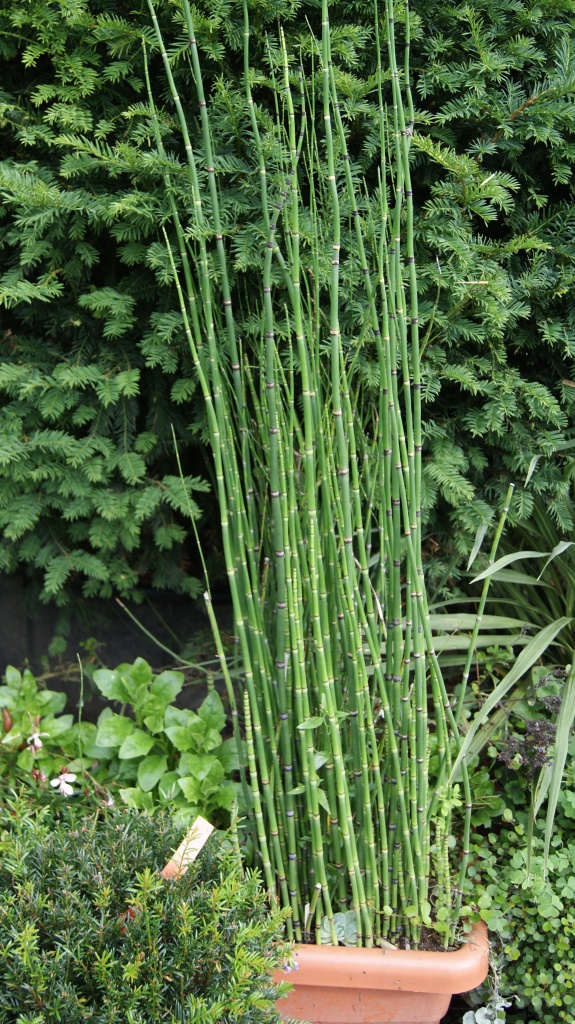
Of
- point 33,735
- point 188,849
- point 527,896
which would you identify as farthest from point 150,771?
point 527,896

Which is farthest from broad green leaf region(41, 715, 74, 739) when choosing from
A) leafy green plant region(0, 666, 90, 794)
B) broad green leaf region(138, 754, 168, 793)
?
broad green leaf region(138, 754, 168, 793)

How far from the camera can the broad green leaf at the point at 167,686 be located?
147 centimetres

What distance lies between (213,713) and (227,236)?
2.90 ft

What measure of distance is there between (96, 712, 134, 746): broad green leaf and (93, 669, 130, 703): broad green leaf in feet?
0.18

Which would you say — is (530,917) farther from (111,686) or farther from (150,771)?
(111,686)

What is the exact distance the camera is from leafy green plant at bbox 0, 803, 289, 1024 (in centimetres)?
86

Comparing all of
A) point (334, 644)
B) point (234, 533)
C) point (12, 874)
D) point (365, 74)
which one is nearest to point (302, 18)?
point (365, 74)

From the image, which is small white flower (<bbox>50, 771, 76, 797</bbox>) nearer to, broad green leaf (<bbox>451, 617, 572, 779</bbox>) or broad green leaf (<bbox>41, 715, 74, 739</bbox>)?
broad green leaf (<bbox>41, 715, 74, 739</bbox>)

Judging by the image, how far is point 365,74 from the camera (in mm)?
1393

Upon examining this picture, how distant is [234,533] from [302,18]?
0.95 meters

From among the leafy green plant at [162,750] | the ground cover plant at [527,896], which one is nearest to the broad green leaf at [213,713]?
the leafy green plant at [162,750]

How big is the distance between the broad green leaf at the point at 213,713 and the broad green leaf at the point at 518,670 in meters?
0.43

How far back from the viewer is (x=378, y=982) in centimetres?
114

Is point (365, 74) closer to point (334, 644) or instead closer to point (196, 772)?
point (334, 644)
